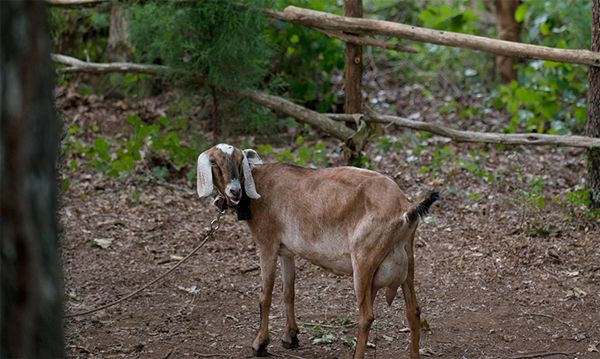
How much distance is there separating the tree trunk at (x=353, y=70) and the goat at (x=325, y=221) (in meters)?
3.07

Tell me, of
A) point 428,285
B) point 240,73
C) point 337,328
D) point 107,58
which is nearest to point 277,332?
point 337,328

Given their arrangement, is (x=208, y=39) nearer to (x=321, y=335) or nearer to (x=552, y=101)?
(x=321, y=335)

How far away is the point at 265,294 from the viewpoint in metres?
6.42

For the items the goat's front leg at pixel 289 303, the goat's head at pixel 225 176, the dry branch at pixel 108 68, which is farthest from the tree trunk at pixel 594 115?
the dry branch at pixel 108 68

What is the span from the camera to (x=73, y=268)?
817 centimetres

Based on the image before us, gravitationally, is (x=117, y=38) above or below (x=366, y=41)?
below

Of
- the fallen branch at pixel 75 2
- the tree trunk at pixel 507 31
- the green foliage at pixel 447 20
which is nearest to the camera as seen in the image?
the fallen branch at pixel 75 2

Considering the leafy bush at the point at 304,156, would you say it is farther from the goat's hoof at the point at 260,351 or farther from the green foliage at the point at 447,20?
the goat's hoof at the point at 260,351

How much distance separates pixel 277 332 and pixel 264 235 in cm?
95

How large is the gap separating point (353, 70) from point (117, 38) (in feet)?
15.2

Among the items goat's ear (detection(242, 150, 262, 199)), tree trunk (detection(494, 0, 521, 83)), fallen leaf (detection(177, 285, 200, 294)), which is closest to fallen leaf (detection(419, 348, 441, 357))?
goat's ear (detection(242, 150, 262, 199))

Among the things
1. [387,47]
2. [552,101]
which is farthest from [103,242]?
[552,101]

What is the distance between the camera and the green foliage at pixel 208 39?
9.44 metres

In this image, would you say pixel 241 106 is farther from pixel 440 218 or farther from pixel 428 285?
pixel 428 285
